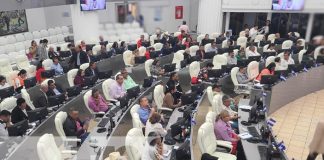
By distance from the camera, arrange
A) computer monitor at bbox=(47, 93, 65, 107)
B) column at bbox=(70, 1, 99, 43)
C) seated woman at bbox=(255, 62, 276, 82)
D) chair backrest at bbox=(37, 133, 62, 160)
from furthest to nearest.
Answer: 1. column at bbox=(70, 1, 99, 43)
2. seated woman at bbox=(255, 62, 276, 82)
3. computer monitor at bbox=(47, 93, 65, 107)
4. chair backrest at bbox=(37, 133, 62, 160)

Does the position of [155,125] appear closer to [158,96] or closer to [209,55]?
[158,96]

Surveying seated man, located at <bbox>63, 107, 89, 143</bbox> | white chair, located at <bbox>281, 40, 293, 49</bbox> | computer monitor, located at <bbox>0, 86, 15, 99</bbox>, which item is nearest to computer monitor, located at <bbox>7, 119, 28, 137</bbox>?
seated man, located at <bbox>63, 107, 89, 143</bbox>

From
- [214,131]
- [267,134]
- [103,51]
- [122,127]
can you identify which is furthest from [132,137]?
[103,51]

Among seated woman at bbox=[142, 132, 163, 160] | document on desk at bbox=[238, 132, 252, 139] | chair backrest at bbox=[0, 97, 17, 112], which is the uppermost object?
chair backrest at bbox=[0, 97, 17, 112]

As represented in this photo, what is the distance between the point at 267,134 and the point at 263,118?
895mm

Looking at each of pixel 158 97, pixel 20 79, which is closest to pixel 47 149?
pixel 158 97

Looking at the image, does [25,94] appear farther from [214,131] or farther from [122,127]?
[214,131]

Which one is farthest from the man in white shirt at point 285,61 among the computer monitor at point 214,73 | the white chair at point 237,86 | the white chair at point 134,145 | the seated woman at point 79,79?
the white chair at point 134,145

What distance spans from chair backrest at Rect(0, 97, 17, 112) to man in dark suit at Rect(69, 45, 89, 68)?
3.72 metres

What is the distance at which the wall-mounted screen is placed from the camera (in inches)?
571

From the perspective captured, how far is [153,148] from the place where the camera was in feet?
16.8

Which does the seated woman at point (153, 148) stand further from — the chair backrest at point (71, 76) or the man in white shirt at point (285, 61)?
the man in white shirt at point (285, 61)

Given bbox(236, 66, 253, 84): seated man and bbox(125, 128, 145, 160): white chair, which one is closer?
bbox(125, 128, 145, 160): white chair

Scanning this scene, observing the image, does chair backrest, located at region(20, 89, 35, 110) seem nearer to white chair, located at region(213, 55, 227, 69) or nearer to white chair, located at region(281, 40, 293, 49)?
white chair, located at region(213, 55, 227, 69)
